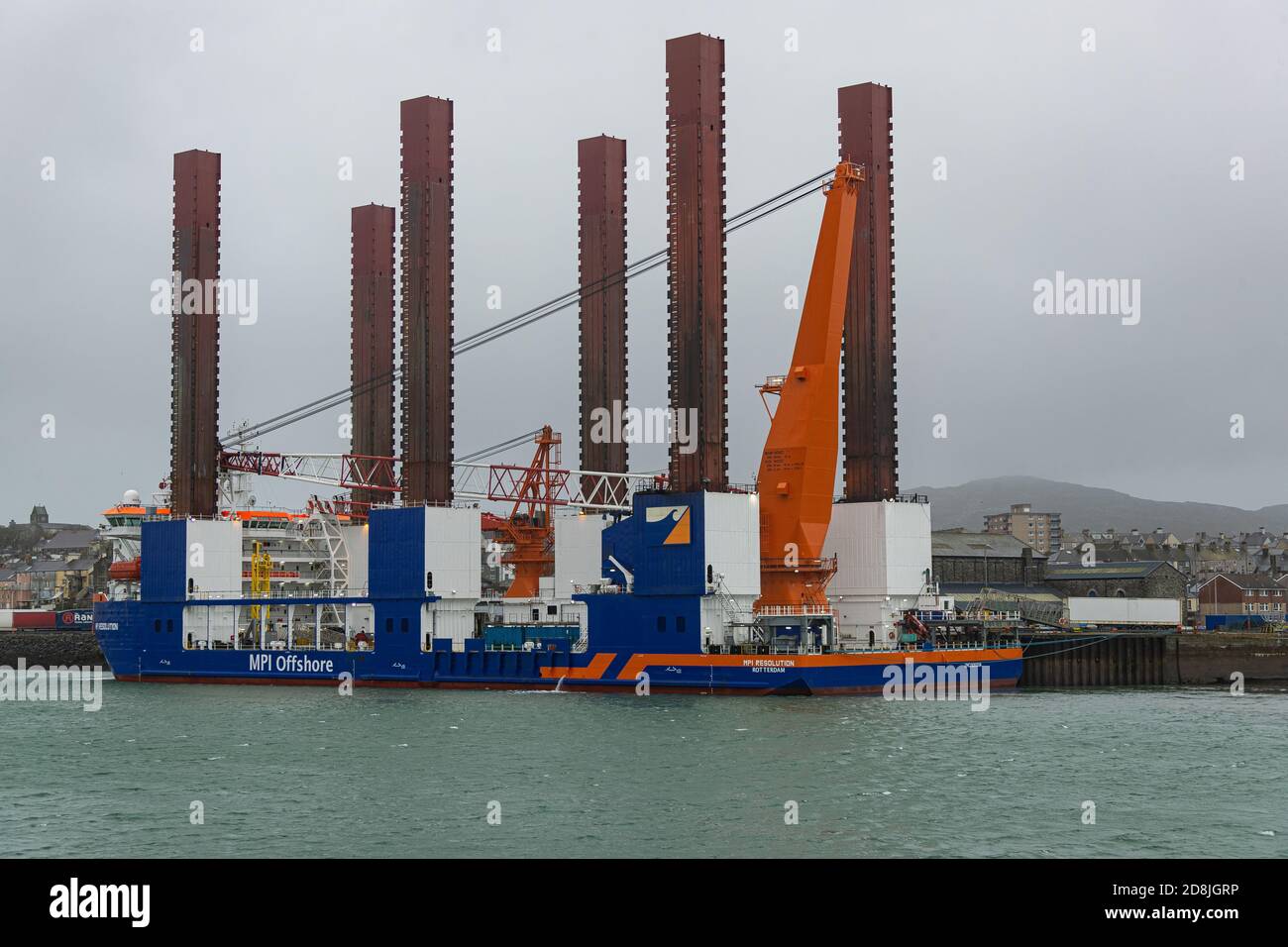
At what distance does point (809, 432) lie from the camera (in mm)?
59719

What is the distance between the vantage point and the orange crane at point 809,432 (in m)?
59.8

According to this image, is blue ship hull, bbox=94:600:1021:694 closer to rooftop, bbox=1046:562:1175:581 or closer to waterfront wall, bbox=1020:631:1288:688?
waterfront wall, bbox=1020:631:1288:688

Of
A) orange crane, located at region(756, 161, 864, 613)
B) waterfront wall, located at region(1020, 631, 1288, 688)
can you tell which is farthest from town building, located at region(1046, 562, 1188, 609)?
orange crane, located at region(756, 161, 864, 613)

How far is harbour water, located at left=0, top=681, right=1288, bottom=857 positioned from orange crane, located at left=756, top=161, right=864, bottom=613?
7.11 meters

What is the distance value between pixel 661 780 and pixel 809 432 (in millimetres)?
26217

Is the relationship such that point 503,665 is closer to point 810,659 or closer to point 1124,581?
point 810,659

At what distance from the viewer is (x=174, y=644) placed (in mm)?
77062

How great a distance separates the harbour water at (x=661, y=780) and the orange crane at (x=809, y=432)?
23.3 ft

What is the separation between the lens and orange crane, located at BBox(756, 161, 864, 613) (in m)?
59.8
